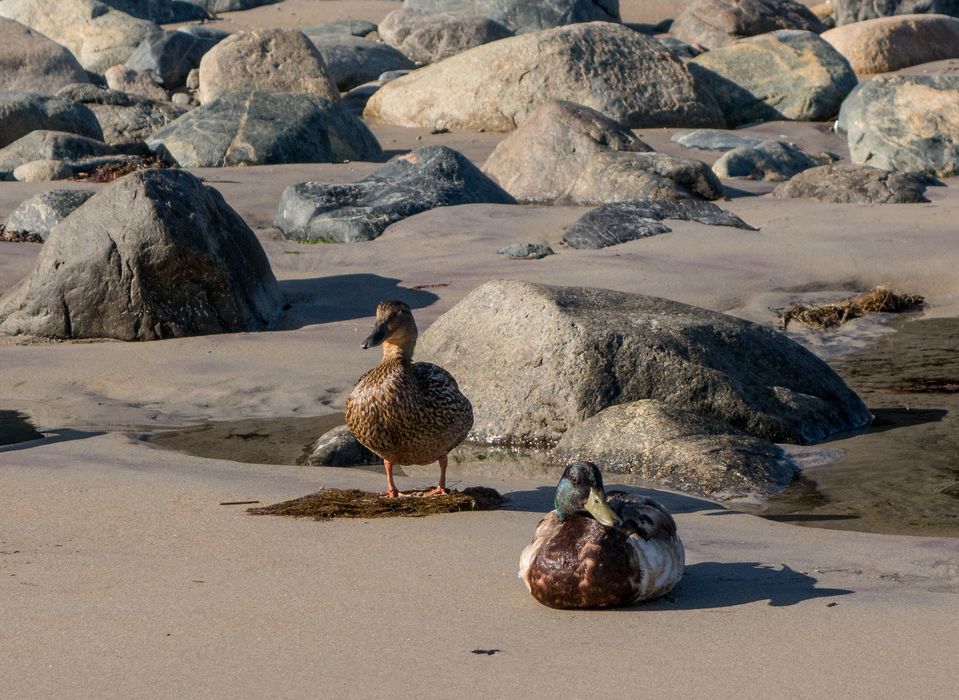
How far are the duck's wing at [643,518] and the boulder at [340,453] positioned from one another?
8.72 ft

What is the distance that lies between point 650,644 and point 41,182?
40.3 ft

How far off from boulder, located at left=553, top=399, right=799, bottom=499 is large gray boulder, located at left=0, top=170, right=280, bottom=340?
11.8ft

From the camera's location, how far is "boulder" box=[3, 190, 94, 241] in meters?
12.1

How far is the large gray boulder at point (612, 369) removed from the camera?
24.5 feet

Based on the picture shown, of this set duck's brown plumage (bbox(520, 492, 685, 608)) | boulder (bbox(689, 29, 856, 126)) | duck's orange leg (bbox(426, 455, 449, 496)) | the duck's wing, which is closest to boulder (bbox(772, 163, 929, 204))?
boulder (bbox(689, 29, 856, 126))

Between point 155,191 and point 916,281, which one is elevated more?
point 155,191

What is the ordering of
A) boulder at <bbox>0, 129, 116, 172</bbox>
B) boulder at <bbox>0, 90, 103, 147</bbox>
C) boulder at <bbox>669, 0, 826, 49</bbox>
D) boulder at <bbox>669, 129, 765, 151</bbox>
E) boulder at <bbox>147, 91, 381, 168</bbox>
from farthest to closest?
boulder at <bbox>669, 0, 826, 49</bbox>
boulder at <bbox>669, 129, 765, 151</bbox>
boulder at <bbox>0, 90, 103, 147</bbox>
boulder at <bbox>147, 91, 381, 168</bbox>
boulder at <bbox>0, 129, 116, 172</bbox>

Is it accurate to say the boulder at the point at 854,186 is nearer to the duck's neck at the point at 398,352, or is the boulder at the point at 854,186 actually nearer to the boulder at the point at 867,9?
the duck's neck at the point at 398,352

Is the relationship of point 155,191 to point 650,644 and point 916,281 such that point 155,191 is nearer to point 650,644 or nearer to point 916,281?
point 916,281

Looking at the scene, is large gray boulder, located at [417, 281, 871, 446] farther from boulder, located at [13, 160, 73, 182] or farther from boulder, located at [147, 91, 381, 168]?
boulder, located at [147, 91, 381, 168]

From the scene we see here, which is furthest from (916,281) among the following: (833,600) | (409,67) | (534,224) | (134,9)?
(134,9)


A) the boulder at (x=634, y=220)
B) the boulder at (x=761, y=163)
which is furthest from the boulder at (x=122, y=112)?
the boulder at (x=634, y=220)

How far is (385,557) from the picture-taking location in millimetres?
4902

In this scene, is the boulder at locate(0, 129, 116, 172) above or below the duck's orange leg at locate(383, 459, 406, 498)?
below
